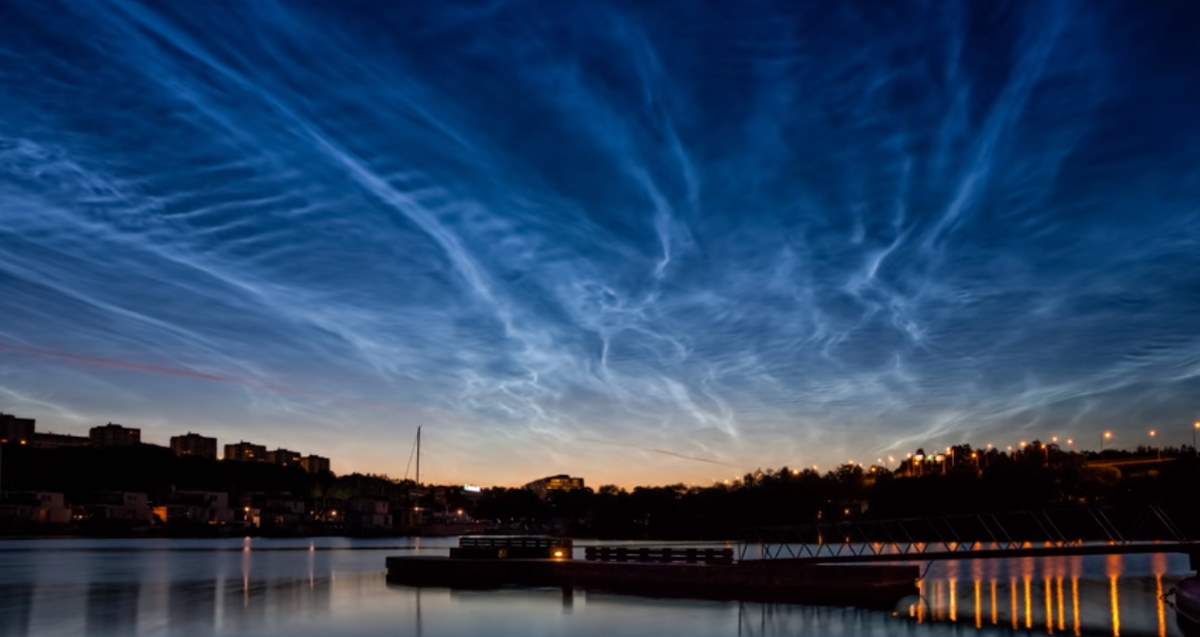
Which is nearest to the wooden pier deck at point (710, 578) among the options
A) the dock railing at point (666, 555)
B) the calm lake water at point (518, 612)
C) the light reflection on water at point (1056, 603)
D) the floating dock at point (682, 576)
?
the floating dock at point (682, 576)

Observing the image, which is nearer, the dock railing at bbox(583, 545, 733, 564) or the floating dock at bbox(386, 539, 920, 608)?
the floating dock at bbox(386, 539, 920, 608)

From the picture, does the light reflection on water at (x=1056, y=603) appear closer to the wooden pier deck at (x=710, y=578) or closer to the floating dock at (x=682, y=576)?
the wooden pier deck at (x=710, y=578)

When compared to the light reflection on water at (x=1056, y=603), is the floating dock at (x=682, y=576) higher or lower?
higher

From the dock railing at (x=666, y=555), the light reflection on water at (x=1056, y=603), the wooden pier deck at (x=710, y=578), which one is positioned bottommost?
the light reflection on water at (x=1056, y=603)

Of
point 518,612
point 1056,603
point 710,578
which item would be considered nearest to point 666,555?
point 710,578

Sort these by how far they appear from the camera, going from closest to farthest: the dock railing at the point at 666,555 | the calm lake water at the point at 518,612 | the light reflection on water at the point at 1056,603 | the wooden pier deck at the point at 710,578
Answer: the calm lake water at the point at 518,612 < the light reflection on water at the point at 1056,603 < the wooden pier deck at the point at 710,578 < the dock railing at the point at 666,555

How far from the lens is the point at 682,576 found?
54.6 meters

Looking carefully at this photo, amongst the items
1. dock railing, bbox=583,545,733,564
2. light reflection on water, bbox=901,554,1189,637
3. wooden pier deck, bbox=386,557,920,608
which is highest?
dock railing, bbox=583,545,733,564

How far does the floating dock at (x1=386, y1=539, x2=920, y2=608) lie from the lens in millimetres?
50844

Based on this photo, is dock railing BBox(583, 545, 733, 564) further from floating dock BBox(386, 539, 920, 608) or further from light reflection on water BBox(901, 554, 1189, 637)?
light reflection on water BBox(901, 554, 1189, 637)

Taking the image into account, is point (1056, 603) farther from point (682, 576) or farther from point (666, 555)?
point (666, 555)

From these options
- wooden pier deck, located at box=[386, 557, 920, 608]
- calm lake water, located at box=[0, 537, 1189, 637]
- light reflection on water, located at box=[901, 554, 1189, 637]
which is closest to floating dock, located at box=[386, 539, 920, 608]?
wooden pier deck, located at box=[386, 557, 920, 608]

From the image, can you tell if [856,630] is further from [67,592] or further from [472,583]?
[67,592]

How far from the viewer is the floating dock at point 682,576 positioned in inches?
2002
